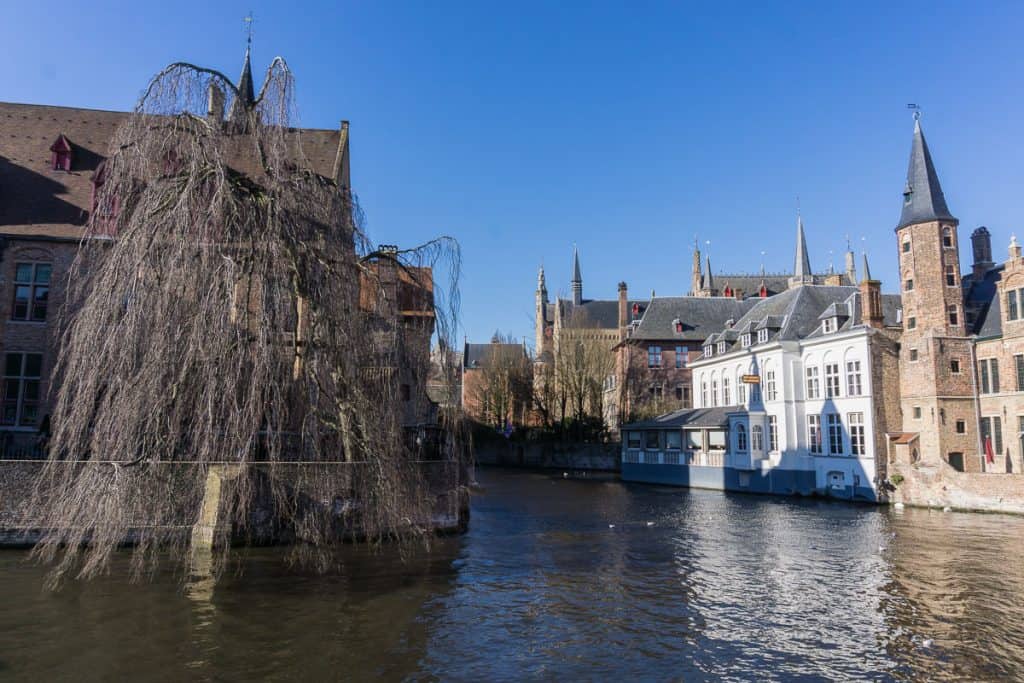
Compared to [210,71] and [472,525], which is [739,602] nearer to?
[472,525]

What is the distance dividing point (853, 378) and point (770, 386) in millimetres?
4751

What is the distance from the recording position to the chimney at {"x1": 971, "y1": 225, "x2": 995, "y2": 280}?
33.9m

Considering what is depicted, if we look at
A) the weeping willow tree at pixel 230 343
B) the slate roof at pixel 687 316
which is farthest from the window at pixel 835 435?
the weeping willow tree at pixel 230 343

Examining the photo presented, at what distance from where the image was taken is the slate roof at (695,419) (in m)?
37.7

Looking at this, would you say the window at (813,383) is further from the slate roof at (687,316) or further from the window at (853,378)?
the slate roof at (687,316)

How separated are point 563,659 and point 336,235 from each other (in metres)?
7.40

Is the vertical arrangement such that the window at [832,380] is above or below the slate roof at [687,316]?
below

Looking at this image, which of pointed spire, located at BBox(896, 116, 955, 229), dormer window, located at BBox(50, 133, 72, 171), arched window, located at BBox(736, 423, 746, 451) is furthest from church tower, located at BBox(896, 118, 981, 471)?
dormer window, located at BBox(50, 133, 72, 171)

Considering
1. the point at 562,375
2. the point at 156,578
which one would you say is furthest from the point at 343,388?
the point at 562,375

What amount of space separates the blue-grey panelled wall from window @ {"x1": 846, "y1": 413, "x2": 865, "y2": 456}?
5.18 feet

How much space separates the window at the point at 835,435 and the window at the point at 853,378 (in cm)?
131

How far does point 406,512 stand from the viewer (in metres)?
11.9

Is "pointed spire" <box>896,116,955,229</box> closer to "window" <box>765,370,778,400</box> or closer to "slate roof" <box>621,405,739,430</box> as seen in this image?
"window" <box>765,370,778,400</box>

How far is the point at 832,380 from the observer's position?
106ft
